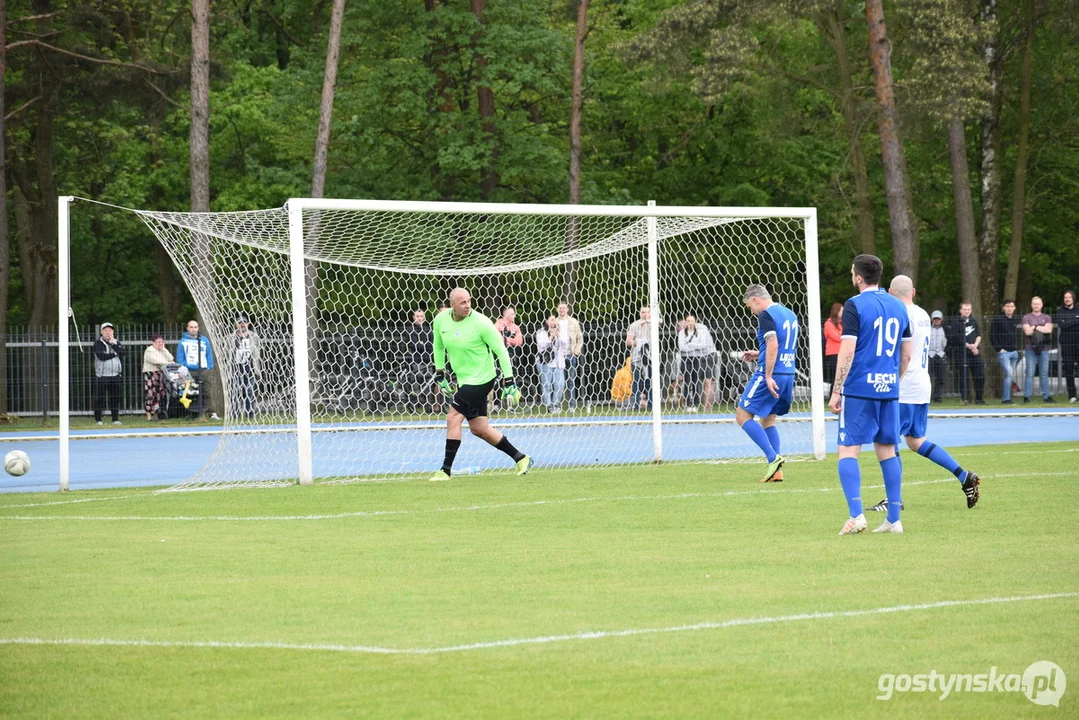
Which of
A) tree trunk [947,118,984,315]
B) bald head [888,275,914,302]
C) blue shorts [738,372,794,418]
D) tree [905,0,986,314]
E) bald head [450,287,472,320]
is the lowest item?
blue shorts [738,372,794,418]

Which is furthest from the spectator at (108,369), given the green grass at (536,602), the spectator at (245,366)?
the green grass at (536,602)

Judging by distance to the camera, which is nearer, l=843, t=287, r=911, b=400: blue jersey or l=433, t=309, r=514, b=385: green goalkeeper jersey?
l=843, t=287, r=911, b=400: blue jersey

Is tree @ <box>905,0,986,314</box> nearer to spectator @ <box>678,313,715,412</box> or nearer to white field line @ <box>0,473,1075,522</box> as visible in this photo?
spectator @ <box>678,313,715,412</box>

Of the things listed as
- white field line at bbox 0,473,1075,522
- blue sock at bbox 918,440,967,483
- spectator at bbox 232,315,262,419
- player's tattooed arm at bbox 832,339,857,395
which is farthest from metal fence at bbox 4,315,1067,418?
player's tattooed arm at bbox 832,339,857,395

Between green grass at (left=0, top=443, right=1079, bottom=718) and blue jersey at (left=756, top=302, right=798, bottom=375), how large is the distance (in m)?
1.79

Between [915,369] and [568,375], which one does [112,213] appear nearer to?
[568,375]

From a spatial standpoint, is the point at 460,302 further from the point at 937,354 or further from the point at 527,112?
the point at 527,112

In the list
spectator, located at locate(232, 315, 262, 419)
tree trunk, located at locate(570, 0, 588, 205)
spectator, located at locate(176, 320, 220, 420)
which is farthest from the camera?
tree trunk, located at locate(570, 0, 588, 205)

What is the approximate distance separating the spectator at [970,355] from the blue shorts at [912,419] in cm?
1789

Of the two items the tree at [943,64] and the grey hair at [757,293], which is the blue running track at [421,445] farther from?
the tree at [943,64]

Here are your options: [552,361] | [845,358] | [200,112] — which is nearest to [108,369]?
[200,112]

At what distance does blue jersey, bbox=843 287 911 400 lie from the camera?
10.2m

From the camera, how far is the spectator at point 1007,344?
29547 mm

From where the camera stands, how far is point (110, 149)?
1556 inches
